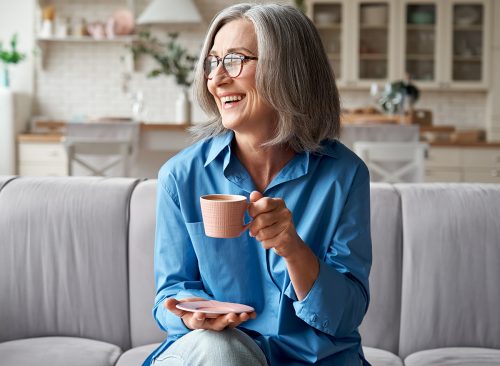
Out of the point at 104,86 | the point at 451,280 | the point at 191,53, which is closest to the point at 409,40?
the point at 191,53

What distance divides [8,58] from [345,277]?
18.4 feet

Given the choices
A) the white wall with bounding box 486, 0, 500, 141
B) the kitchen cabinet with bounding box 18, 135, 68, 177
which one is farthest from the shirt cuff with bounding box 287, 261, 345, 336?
the white wall with bounding box 486, 0, 500, 141

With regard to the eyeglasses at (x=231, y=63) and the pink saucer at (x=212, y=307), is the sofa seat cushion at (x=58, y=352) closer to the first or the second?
the pink saucer at (x=212, y=307)

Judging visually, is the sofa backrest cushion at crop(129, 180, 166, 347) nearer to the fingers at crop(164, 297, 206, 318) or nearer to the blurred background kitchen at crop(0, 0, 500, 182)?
the fingers at crop(164, 297, 206, 318)

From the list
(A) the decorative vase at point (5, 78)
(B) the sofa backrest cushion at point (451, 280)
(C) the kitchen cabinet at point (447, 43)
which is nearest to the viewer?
(B) the sofa backrest cushion at point (451, 280)

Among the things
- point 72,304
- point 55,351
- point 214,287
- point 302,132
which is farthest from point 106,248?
point 302,132

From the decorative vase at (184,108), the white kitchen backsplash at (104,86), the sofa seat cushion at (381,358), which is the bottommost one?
the sofa seat cushion at (381,358)

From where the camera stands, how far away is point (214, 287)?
4.91ft

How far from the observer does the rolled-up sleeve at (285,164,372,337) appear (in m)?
Result: 1.33

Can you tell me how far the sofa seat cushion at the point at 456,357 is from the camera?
189cm

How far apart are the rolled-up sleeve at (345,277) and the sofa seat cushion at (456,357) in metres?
0.58

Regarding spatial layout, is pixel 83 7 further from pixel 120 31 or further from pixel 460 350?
pixel 460 350

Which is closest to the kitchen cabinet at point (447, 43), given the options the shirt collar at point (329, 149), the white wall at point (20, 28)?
the white wall at point (20, 28)

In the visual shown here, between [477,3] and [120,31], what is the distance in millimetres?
3300
